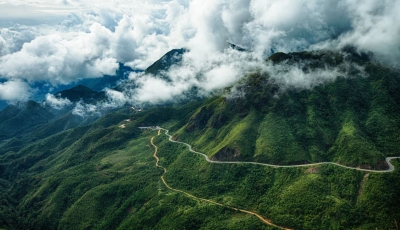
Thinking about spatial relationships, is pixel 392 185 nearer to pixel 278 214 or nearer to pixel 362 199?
pixel 362 199

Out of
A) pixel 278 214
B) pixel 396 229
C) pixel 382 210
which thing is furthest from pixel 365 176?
pixel 278 214

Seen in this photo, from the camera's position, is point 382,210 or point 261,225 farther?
point 261,225

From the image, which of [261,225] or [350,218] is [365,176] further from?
[261,225]

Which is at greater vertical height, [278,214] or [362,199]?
[362,199]

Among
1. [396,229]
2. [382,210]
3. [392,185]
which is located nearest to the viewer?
[396,229]

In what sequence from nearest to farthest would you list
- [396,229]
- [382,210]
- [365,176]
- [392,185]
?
[396,229] → [382,210] → [392,185] → [365,176]

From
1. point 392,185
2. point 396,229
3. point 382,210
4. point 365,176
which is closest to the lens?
point 396,229

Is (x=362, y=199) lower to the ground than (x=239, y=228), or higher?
higher

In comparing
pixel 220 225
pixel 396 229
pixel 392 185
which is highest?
pixel 392 185

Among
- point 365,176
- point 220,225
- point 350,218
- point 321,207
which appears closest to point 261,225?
point 220,225

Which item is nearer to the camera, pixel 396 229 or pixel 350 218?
pixel 396 229
